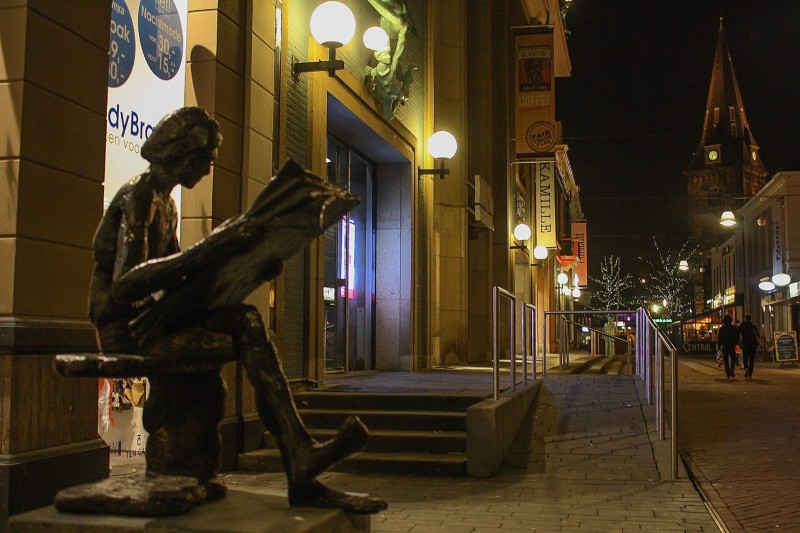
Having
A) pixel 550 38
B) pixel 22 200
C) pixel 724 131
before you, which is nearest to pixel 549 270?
pixel 550 38

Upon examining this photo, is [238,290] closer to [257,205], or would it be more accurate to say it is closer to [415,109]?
[257,205]

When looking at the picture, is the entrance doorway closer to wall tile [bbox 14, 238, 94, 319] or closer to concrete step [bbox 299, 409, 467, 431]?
concrete step [bbox 299, 409, 467, 431]

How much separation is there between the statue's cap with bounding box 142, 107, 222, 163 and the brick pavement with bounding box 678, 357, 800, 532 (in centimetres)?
457

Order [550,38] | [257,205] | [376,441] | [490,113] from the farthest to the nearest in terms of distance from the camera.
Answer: [550,38]
[490,113]
[376,441]
[257,205]

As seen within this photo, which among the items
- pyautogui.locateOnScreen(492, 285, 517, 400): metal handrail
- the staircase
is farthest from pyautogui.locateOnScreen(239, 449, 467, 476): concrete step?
pyautogui.locateOnScreen(492, 285, 517, 400): metal handrail

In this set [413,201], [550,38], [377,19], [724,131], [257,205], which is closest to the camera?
[257,205]

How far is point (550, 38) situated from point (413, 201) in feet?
34.9

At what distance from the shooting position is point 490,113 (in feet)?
70.0

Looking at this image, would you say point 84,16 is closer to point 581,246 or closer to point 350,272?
point 350,272

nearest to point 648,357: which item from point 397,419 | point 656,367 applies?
point 656,367

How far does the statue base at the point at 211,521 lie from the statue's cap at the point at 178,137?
4.45ft

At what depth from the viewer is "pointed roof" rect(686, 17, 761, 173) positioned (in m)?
122

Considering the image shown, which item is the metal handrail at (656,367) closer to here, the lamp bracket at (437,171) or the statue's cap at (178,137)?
the lamp bracket at (437,171)

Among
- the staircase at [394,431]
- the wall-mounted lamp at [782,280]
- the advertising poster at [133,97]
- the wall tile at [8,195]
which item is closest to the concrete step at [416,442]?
the staircase at [394,431]
